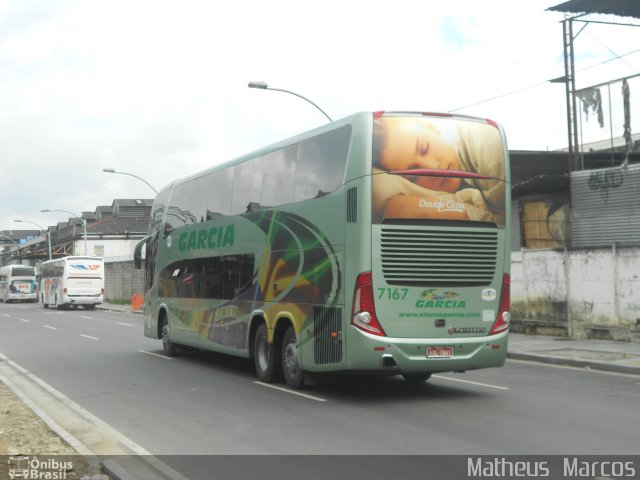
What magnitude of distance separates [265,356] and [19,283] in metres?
58.4

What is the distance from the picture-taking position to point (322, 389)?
40.7 feet

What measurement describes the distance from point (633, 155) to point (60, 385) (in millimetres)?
26446

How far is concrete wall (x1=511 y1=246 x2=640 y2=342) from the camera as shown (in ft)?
59.3

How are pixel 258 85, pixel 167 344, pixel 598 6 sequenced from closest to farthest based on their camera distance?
pixel 167 344 → pixel 258 85 → pixel 598 6

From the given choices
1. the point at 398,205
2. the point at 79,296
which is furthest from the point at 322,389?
the point at 79,296

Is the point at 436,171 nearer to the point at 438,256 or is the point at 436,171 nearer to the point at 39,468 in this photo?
the point at 438,256

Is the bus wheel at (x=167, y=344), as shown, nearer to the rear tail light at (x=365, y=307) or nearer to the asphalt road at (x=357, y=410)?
the asphalt road at (x=357, y=410)

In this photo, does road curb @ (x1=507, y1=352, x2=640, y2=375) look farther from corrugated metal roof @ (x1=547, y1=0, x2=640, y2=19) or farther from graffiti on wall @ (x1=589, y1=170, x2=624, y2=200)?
corrugated metal roof @ (x1=547, y1=0, x2=640, y2=19)

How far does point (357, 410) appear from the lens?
10312 mm

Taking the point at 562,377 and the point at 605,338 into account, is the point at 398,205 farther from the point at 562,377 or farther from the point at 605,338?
the point at 605,338

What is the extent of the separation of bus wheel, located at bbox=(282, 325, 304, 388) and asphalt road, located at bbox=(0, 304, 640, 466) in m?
0.24

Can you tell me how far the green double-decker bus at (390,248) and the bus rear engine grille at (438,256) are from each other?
0.05 ft

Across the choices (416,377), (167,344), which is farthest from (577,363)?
(167,344)

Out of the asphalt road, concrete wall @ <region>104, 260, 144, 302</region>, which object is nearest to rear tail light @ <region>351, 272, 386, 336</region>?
the asphalt road
